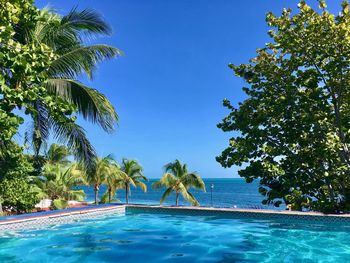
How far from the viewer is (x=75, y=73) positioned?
1063 cm

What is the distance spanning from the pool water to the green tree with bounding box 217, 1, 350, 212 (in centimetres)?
254

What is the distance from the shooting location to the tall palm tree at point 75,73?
31.6 feet

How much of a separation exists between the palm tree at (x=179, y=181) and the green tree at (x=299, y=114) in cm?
719

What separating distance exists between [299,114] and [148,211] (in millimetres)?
7826

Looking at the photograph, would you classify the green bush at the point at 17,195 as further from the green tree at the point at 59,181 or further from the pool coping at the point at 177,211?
the green tree at the point at 59,181

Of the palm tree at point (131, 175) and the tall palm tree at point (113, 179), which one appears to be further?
the palm tree at point (131, 175)

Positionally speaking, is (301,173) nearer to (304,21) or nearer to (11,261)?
(304,21)

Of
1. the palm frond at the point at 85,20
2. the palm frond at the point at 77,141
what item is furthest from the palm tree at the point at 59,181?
the palm frond at the point at 85,20

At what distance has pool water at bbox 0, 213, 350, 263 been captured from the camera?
7.30 meters

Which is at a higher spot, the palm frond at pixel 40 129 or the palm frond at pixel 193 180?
the palm frond at pixel 40 129

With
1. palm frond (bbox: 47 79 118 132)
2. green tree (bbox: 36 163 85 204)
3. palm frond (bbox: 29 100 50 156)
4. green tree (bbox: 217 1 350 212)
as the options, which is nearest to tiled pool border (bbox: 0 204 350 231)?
→ green tree (bbox: 217 1 350 212)

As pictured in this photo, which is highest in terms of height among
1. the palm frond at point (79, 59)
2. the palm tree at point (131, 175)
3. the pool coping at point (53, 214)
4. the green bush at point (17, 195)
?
the palm frond at point (79, 59)

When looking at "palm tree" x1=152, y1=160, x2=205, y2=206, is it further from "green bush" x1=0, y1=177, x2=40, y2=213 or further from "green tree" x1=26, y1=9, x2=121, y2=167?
"green tree" x1=26, y1=9, x2=121, y2=167

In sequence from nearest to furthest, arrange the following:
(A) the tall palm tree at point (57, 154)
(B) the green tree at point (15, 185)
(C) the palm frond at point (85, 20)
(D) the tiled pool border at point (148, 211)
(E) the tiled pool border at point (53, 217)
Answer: (C) the palm frond at point (85, 20) < (E) the tiled pool border at point (53, 217) < (D) the tiled pool border at point (148, 211) < (B) the green tree at point (15, 185) < (A) the tall palm tree at point (57, 154)
